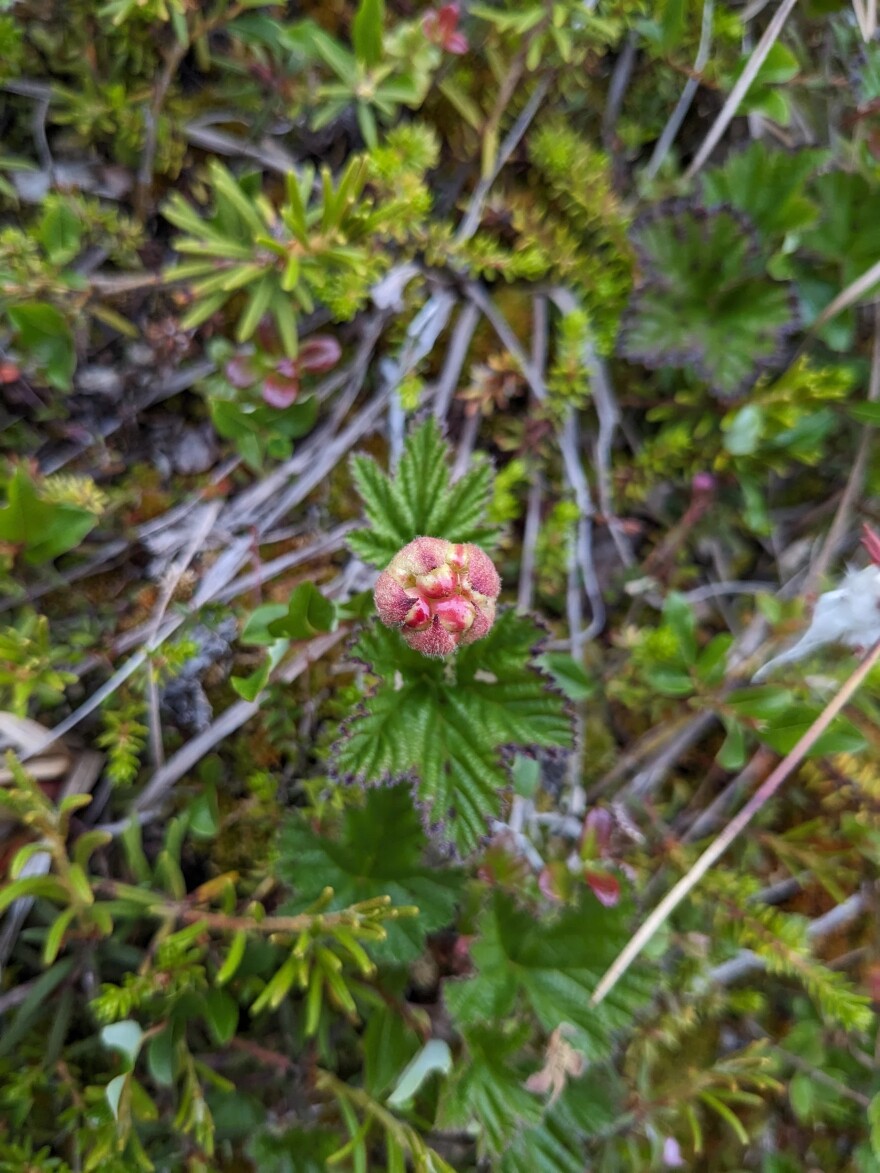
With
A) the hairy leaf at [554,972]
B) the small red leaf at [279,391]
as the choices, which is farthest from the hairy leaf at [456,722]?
the small red leaf at [279,391]

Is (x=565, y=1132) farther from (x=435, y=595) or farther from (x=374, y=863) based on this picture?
(x=435, y=595)

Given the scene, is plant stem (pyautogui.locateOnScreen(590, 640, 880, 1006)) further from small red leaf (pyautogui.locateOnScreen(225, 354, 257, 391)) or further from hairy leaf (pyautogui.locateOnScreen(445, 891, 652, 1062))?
small red leaf (pyautogui.locateOnScreen(225, 354, 257, 391))

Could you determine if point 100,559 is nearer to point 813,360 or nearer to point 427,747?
point 427,747

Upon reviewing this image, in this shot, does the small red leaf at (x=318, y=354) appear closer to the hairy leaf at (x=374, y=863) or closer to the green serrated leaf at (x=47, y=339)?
the green serrated leaf at (x=47, y=339)

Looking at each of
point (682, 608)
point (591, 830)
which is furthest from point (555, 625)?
point (591, 830)

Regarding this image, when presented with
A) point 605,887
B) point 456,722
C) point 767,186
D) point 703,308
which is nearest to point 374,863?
point 456,722

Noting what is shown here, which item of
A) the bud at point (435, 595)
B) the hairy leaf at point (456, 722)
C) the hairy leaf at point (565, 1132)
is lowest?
the hairy leaf at point (565, 1132)

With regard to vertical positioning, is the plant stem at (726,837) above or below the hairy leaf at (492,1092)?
above
